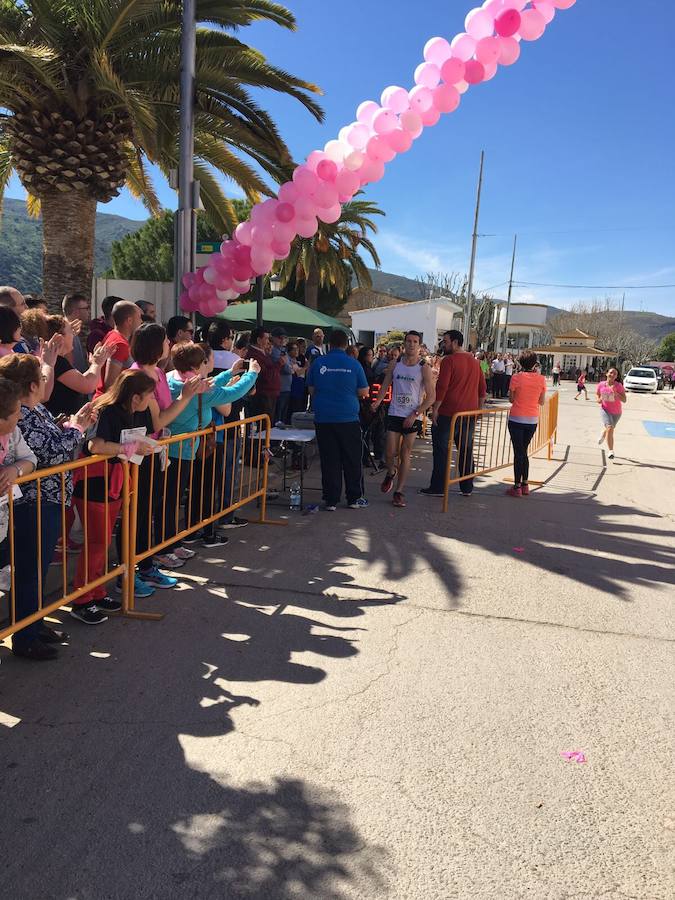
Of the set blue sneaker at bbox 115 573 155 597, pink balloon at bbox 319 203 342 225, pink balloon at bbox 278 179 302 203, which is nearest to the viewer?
blue sneaker at bbox 115 573 155 597

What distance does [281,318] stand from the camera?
15883mm

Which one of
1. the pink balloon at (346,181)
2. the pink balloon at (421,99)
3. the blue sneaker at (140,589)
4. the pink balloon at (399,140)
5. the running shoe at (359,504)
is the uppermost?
the pink balloon at (421,99)

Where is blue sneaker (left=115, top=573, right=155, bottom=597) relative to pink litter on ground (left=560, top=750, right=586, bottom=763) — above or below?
above

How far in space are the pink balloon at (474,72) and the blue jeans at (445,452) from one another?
391cm

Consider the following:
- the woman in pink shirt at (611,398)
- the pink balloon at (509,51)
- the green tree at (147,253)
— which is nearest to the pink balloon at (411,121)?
the pink balloon at (509,51)

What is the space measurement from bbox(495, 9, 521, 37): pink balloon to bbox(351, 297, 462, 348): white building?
3470 centimetres

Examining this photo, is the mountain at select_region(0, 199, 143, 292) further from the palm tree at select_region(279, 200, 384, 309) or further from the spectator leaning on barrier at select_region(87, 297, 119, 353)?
the spectator leaning on barrier at select_region(87, 297, 119, 353)

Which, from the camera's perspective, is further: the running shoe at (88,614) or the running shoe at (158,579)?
the running shoe at (158,579)

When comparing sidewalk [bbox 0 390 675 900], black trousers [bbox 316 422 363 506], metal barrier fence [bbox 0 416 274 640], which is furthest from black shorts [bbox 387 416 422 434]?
sidewalk [bbox 0 390 675 900]

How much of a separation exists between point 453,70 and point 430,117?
0.55m

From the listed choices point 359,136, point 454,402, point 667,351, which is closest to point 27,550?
point 454,402

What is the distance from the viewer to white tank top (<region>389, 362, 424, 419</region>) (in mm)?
7988

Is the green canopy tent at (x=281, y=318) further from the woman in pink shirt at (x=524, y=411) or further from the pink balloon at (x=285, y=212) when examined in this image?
the woman in pink shirt at (x=524, y=411)

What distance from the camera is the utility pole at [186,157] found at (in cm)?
868
